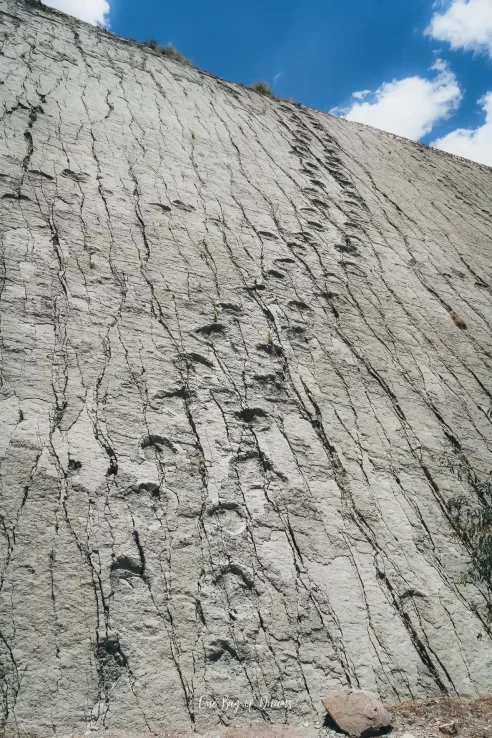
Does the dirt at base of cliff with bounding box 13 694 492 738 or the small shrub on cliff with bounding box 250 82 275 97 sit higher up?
the small shrub on cliff with bounding box 250 82 275 97

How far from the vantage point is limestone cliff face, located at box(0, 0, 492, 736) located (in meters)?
1.70

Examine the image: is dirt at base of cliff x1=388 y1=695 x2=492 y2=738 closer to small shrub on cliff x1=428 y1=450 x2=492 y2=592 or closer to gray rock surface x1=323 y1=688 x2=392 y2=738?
gray rock surface x1=323 y1=688 x2=392 y2=738

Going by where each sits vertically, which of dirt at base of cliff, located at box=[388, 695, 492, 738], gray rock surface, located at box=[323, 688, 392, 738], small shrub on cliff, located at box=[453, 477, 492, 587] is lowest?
dirt at base of cliff, located at box=[388, 695, 492, 738]

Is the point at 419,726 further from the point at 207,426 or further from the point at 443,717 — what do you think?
the point at 207,426

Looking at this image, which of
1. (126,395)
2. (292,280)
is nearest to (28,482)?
(126,395)

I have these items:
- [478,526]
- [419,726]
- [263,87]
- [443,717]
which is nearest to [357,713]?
[419,726]

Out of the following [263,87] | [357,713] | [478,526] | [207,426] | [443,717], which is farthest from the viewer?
[263,87]

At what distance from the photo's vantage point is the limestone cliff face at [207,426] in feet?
5.59

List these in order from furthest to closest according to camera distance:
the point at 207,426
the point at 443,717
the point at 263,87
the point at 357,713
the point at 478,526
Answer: the point at 263,87 → the point at 478,526 → the point at 207,426 → the point at 443,717 → the point at 357,713

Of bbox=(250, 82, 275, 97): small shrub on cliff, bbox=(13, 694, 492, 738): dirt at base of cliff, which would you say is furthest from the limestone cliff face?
bbox=(250, 82, 275, 97): small shrub on cliff

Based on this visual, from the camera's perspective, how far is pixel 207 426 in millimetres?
2389

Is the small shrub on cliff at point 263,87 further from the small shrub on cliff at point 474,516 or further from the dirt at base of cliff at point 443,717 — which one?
the dirt at base of cliff at point 443,717

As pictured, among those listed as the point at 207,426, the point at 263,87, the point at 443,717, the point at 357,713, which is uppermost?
the point at 263,87

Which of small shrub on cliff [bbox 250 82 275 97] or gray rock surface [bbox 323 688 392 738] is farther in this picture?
small shrub on cliff [bbox 250 82 275 97]
